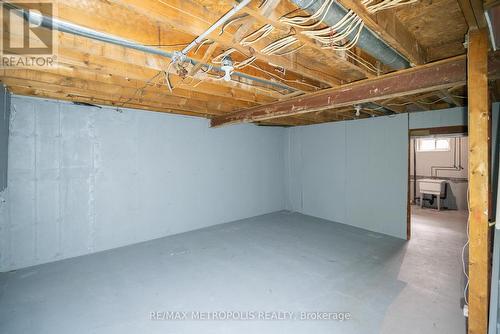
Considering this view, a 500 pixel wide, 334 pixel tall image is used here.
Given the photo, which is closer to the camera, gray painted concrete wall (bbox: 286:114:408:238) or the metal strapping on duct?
the metal strapping on duct

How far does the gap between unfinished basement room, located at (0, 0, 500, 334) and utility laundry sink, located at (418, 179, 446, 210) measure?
87 centimetres

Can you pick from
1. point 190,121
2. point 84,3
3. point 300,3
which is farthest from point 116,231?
point 300,3

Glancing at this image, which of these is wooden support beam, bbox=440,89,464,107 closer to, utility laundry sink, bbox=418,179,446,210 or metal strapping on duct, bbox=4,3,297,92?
metal strapping on duct, bbox=4,3,297,92

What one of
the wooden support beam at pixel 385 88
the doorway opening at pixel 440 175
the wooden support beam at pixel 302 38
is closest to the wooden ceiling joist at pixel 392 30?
the wooden support beam at pixel 385 88

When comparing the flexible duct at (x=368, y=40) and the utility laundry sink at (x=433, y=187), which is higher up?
the flexible duct at (x=368, y=40)

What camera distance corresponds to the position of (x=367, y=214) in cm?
469

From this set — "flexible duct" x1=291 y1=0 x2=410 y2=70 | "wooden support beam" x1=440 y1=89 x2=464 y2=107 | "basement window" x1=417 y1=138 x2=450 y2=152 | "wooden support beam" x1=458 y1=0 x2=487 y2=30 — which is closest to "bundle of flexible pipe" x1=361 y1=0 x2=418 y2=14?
"flexible duct" x1=291 y1=0 x2=410 y2=70

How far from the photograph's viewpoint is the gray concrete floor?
2014 millimetres

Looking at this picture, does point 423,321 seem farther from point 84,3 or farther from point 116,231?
point 116,231

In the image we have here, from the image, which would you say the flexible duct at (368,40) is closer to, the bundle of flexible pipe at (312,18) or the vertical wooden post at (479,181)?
the bundle of flexible pipe at (312,18)

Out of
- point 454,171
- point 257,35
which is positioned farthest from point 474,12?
point 454,171

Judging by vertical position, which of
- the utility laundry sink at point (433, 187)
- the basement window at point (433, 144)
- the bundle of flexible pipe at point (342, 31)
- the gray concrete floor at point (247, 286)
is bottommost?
the gray concrete floor at point (247, 286)

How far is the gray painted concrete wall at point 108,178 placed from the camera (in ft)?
10.2

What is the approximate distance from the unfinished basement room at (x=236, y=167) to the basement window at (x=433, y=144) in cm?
221
